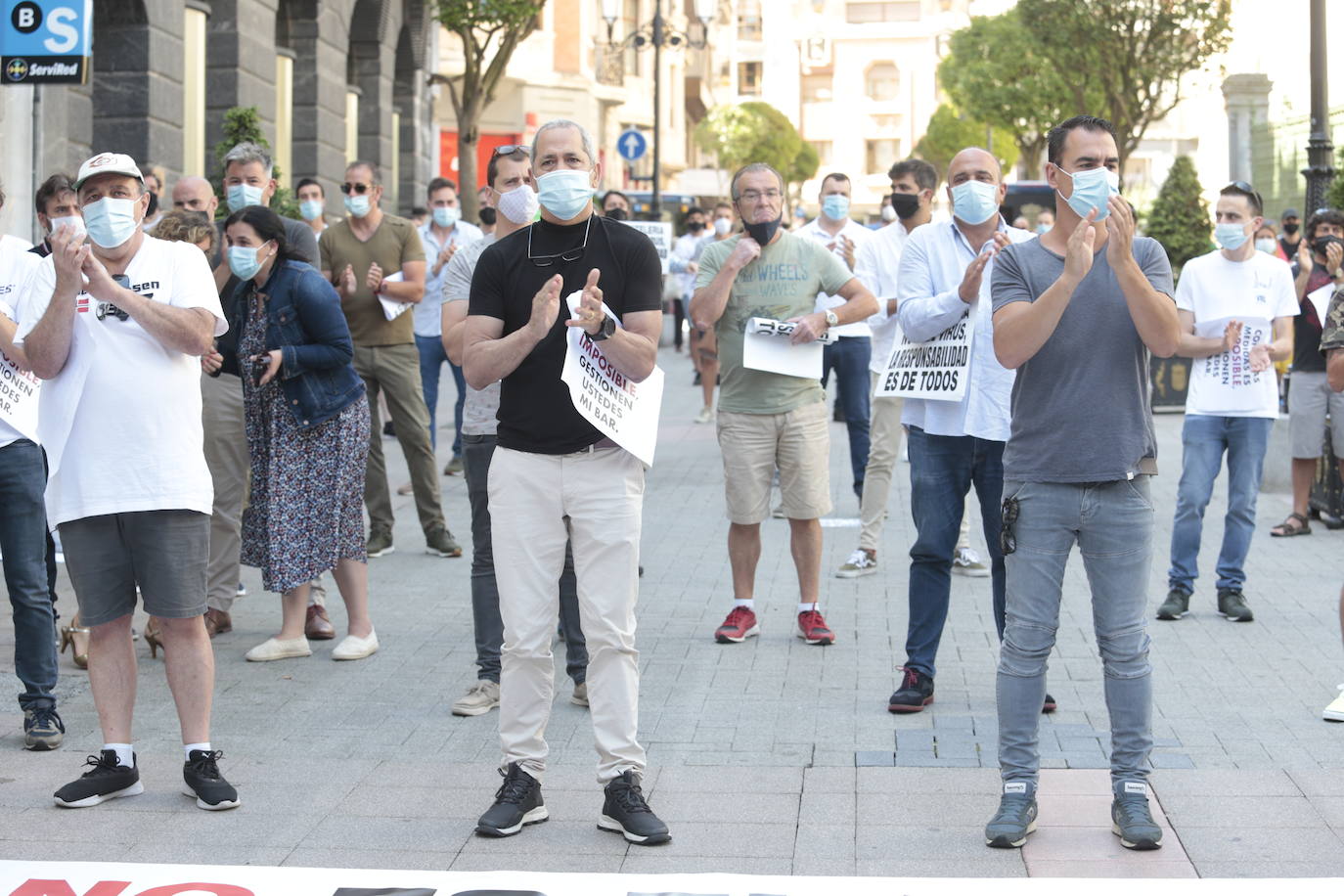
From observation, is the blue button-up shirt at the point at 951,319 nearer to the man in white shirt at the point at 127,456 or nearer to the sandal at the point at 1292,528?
the man in white shirt at the point at 127,456

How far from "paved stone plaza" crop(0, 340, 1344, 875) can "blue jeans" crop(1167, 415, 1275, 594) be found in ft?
0.81

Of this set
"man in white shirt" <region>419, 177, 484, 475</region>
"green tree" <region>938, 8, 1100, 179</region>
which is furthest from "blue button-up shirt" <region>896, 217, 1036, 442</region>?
"green tree" <region>938, 8, 1100, 179</region>

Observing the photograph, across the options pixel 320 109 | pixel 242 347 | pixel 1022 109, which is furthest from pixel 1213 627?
pixel 1022 109

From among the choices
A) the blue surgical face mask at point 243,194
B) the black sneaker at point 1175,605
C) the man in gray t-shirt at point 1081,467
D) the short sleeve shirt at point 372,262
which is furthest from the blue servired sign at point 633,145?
the man in gray t-shirt at point 1081,467

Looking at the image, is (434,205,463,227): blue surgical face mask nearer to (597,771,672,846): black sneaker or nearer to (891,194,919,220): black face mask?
(891,194,919,220): black face mask

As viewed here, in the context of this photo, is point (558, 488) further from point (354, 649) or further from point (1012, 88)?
point (1012, 88)

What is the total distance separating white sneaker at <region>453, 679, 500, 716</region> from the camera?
21.6ft

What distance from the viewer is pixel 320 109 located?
21.3m

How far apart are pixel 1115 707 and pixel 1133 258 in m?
1.27

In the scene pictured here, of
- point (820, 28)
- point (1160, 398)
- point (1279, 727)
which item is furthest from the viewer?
point (820, 28)

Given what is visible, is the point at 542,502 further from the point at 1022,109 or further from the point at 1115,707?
the point at 1022,109

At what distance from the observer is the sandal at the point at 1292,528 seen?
36.1 feet

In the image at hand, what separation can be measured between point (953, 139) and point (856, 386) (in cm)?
8051

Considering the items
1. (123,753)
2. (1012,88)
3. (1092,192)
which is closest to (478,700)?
(123,753)
